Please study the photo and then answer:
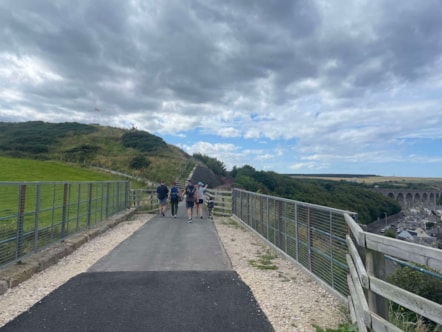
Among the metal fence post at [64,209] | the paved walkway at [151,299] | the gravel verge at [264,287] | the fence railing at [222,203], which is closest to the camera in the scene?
the paved walkway at [151,299]

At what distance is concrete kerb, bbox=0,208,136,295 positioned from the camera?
5.48 m

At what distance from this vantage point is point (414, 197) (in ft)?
406

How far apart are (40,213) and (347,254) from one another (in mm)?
6480

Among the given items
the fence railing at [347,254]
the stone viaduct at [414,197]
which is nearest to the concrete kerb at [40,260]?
the fence railing at [347,254]

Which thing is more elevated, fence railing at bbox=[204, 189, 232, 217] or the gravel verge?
fence railing at bbox=[204, 189, 232, 217]

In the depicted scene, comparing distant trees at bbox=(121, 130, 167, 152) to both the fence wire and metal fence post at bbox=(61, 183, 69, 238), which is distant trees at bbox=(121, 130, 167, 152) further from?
the fence wire

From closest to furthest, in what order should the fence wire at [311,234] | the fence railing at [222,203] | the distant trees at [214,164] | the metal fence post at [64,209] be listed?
the fence wire at [311,234], the metal fence post at [64,209], the fence railing at [222,203], the distant trees at [214,164]

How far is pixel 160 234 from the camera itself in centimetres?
1092

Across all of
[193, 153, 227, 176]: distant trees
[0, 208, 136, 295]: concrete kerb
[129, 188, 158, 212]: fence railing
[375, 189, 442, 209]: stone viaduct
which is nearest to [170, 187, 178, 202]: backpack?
[129, 188, 158, 212]: fence railing

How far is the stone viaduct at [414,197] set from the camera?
116 meters

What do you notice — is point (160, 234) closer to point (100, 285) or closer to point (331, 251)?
point (100, 285)

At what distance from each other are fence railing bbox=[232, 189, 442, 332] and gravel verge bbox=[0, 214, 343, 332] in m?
0.27

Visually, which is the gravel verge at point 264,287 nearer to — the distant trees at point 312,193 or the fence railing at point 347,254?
the fence railing at point 347,254

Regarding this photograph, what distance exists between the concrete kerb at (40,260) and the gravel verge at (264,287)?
109 millimetres
